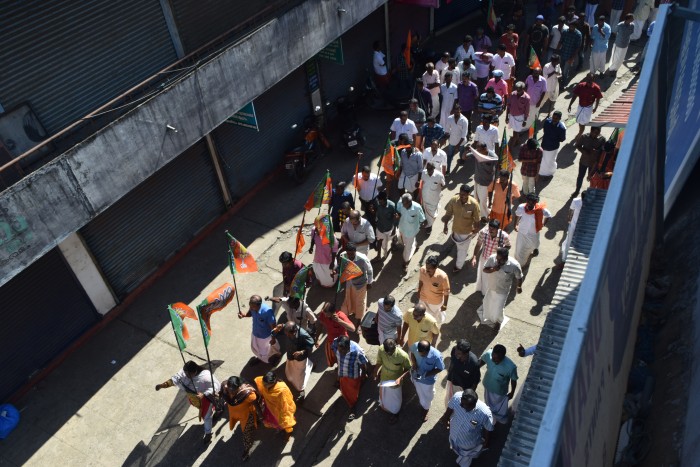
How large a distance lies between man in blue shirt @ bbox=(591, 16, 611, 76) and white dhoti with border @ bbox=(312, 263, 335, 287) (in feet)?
33.3

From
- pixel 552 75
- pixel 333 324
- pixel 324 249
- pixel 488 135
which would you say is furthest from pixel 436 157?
pixel 552 75

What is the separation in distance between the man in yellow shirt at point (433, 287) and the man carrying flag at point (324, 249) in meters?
1.76

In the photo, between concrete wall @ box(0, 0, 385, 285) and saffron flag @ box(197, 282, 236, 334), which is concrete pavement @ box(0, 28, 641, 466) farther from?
concrete wall @ box(0, 0, 385, 285)

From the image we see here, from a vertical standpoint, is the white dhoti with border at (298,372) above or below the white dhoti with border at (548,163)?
above

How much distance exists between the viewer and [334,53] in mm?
13992

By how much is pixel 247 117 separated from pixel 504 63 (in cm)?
717

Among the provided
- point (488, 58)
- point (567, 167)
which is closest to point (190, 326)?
point (567, 167)

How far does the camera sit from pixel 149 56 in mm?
9789

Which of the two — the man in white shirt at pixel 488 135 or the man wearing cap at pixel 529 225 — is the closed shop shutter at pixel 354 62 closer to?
the man in white shirt at pixel 488 135

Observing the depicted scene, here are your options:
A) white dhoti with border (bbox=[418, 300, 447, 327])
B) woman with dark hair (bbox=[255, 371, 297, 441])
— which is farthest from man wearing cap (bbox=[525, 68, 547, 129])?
woman with dark hair (bbox=[255, 371, 297, 441])

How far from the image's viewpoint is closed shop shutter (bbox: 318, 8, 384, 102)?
15023mm

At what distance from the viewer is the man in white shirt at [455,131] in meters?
12.6

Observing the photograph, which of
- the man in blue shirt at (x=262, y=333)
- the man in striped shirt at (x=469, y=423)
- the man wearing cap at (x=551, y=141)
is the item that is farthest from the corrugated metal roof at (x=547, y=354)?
the man wearing cap at (x=551, y=141)

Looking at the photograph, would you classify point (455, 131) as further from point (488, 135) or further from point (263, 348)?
point (263, 348)
